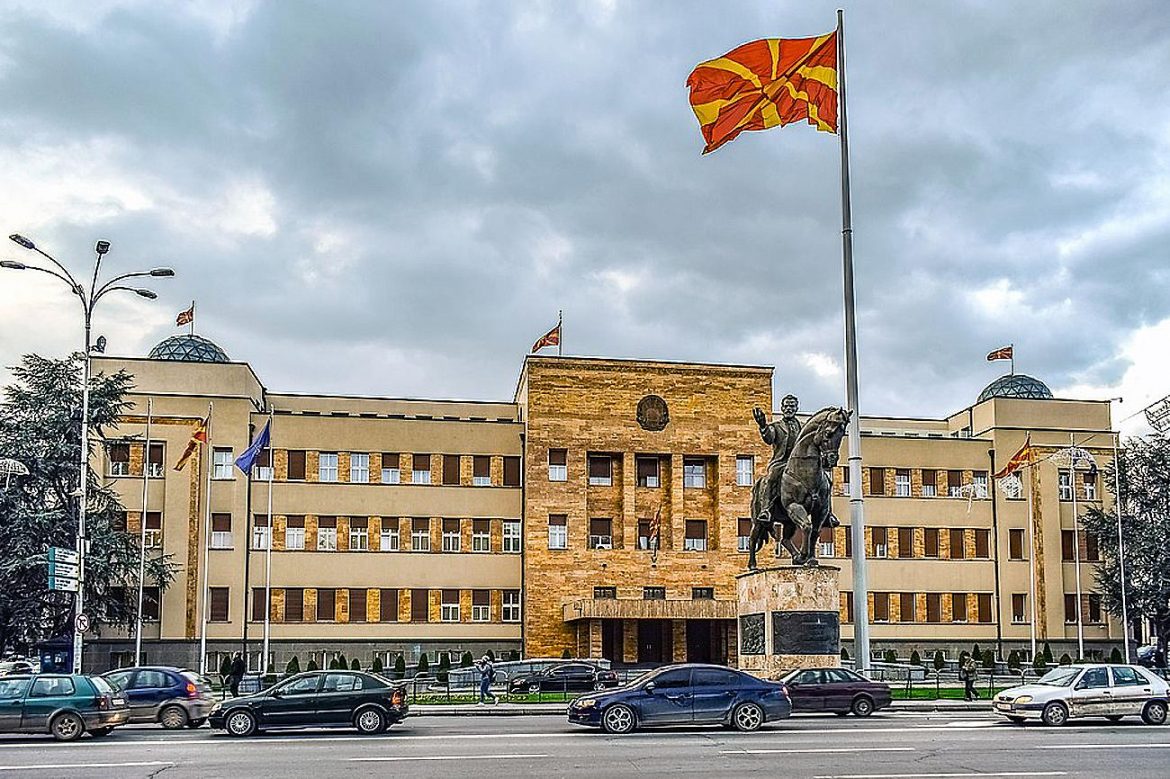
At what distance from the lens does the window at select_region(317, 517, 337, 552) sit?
199ft

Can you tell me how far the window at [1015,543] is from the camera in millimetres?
66625

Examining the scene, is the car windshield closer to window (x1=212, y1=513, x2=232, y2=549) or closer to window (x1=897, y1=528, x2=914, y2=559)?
window (x1=897, y1=528, x2=914, y2=559)

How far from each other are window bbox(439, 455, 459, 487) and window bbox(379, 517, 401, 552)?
119 inches

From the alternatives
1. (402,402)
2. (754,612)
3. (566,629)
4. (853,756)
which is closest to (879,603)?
(566,629)

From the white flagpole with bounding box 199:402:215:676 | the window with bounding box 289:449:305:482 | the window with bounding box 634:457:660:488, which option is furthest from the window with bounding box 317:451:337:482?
the window with bounding box 634:457:660:488

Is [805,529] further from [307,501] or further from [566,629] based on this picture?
[307,501]

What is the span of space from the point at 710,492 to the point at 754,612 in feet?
106

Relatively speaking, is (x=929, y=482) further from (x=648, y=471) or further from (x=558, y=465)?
(x=558, y=465)

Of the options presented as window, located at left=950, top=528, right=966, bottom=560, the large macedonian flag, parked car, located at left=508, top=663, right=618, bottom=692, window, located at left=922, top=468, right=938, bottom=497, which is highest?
the large macedonian flag

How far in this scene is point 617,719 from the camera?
79.1 feet

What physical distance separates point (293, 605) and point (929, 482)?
105 ft

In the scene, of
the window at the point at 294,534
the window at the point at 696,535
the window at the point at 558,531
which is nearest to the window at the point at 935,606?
the window at the point at 696,535

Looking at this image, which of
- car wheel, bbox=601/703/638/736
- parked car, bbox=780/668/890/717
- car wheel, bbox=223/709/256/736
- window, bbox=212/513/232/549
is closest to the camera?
car wheel, bbox=601/703/638/736

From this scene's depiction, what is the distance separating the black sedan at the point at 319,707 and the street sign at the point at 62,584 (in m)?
9.64
